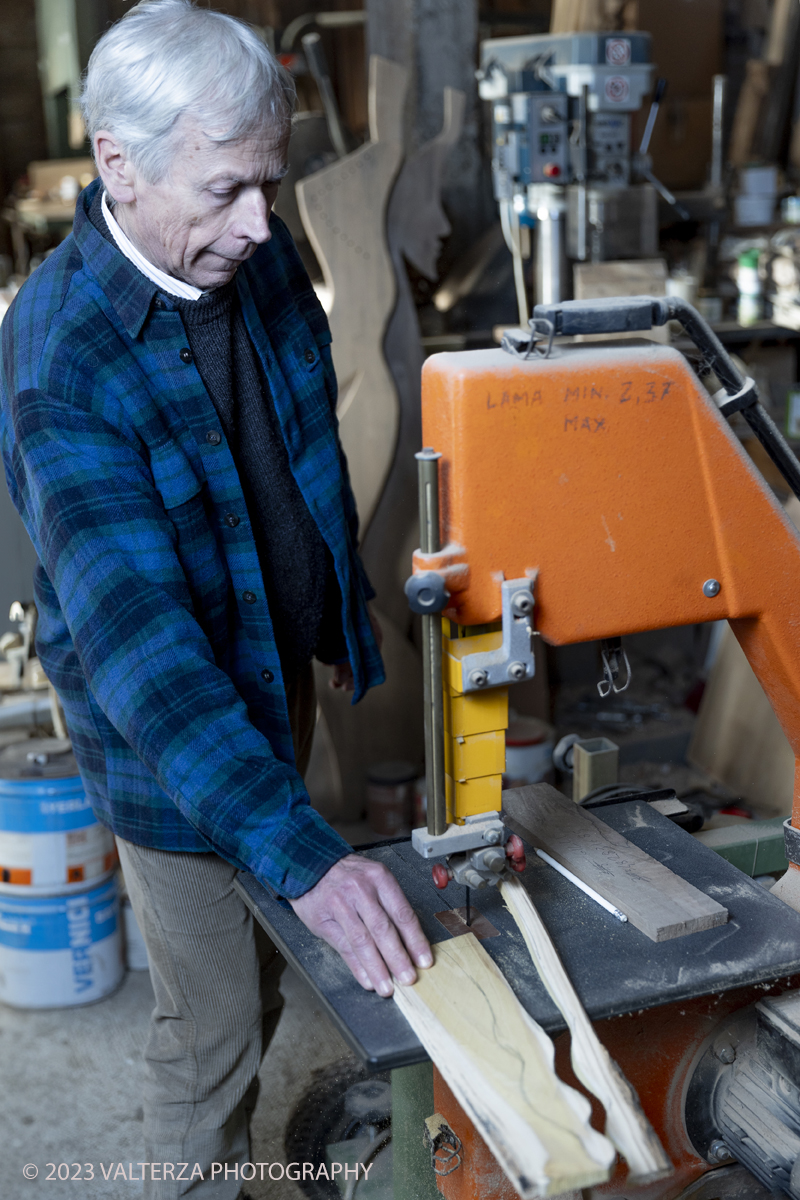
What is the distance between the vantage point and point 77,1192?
80.1 inches

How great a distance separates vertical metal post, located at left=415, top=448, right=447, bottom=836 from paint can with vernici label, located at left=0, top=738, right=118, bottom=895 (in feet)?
4.62

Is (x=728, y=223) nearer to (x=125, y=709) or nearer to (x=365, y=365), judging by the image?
(x=365, y=365)

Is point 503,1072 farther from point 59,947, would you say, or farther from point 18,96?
point 18,96

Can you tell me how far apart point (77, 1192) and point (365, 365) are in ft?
6.04

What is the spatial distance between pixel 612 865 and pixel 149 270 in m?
0.87

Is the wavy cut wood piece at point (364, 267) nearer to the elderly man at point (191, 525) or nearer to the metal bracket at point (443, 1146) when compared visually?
the elderly man at point (191, 525)

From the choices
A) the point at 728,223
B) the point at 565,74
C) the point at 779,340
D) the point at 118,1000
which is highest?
the point at 565,74

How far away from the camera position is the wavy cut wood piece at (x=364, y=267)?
9.00 ft

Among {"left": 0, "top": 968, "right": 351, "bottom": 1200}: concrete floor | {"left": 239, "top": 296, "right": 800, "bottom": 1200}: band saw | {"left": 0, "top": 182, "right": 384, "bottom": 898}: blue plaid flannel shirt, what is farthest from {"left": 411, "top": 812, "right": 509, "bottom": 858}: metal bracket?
{"left": 0, "top": 968, "right": 351, "bottom": 1200}: concrete floor

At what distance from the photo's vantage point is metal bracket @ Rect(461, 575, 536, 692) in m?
1.09

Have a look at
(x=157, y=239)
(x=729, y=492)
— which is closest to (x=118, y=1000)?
(x=157, y=239)

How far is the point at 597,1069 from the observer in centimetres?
103

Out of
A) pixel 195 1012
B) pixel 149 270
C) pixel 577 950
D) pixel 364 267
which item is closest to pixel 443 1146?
pixel 577 950

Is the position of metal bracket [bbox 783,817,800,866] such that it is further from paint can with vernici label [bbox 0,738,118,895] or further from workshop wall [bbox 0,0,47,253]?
workshop wall [bbox 0,0,47,253]
